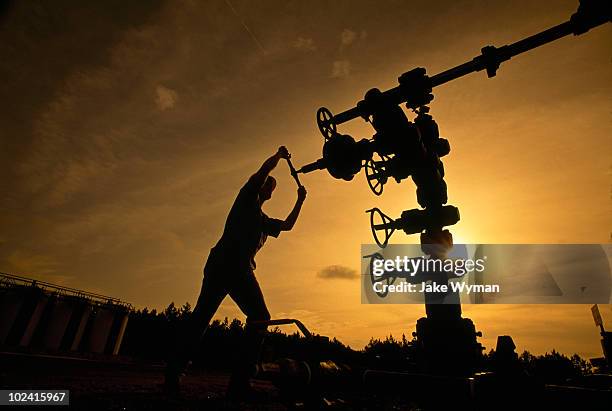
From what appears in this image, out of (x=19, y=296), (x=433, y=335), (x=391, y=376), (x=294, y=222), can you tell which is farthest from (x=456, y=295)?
(x=19, y=296)

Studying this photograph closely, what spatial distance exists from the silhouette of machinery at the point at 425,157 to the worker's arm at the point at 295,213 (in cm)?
42

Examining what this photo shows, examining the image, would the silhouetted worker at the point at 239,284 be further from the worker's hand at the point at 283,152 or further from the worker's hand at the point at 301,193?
the worker's hand at the point at 301,193

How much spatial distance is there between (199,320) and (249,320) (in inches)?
26.4

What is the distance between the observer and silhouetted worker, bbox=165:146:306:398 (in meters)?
3.59

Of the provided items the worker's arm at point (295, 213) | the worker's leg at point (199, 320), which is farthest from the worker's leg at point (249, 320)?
the worker's arm at point (295, 213)

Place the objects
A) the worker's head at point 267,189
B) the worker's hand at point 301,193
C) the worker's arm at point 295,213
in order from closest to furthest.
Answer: the worker's head at point 267,189
the worker's arm at point 295,213
the worker's hand at point 301,193

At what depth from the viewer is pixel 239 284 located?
4199 mm

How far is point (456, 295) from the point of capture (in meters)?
3.96

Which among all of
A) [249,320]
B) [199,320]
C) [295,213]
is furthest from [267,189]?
[199,320]

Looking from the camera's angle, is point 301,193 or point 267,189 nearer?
point 267,189

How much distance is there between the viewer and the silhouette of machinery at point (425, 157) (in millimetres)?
3391

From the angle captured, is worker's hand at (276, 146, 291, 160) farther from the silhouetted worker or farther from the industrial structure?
the industrial structure

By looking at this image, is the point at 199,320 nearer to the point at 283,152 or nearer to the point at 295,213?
the point at 295,213

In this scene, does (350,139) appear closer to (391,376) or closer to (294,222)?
(294,222)
